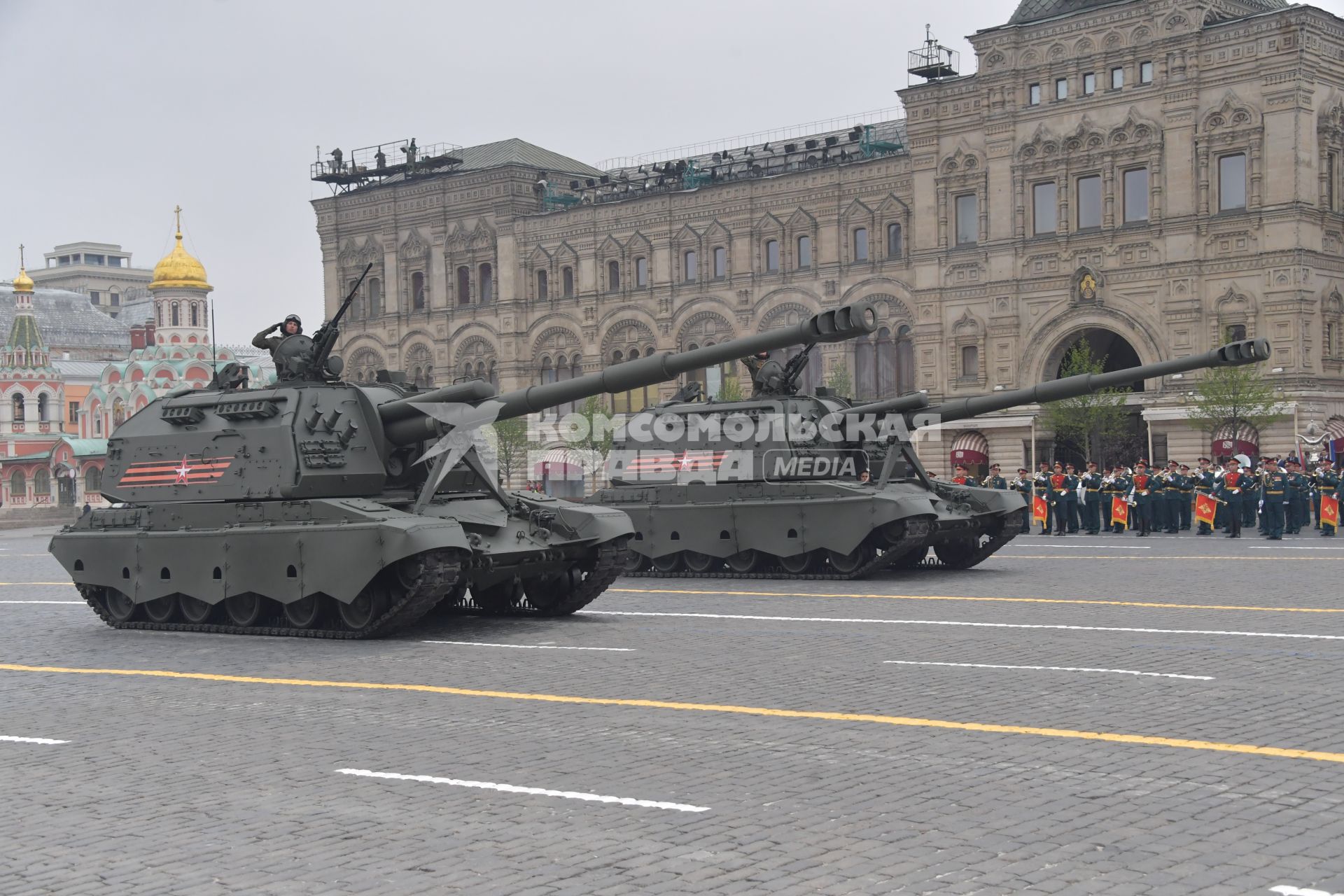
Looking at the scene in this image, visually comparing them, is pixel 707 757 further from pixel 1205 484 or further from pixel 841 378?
pixel 841 378

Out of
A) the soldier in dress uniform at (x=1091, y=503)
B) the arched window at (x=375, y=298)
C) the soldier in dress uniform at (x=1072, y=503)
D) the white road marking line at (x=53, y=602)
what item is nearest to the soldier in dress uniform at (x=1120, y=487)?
the soldier in dress uniform at (x=1091, y=503)

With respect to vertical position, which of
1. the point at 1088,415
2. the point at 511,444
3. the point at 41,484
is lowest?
the point at 41,484

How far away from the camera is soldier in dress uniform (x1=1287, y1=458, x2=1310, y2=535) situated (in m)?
30.0

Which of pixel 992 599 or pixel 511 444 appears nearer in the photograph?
pixel 992 599

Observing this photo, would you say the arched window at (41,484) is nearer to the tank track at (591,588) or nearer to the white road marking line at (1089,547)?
the white road marking line at (1089,547)

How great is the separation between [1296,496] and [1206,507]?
5.33 feet

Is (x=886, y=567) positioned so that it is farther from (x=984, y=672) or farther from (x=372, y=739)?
(x=372, y=739)

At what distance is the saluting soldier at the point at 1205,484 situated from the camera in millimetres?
30875

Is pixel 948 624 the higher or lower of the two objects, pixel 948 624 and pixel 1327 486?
the lower

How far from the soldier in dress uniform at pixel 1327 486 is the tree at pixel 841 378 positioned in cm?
2438

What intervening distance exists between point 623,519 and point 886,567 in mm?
6697

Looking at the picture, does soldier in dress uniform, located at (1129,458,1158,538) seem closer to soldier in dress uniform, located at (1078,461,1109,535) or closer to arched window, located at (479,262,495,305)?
soldier in dress uniform, located at (1078,461,1109,535)

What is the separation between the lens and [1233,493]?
97.4ft

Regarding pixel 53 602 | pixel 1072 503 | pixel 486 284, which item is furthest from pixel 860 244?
pixel 53 602
